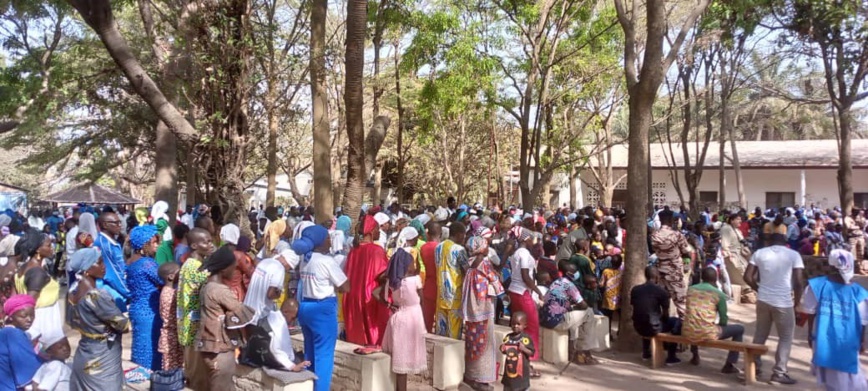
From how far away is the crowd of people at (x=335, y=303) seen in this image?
4.78 m

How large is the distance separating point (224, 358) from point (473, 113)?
23061 mm

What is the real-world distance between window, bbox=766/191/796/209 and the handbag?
3003 centimetres

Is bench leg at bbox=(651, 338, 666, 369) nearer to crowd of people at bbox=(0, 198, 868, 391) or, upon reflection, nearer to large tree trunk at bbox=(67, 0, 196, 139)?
crowd of people at bbox=(0, 198, 868, 391)

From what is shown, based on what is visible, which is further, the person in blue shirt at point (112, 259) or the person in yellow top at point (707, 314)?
the person in yellow top at point (707, 314)

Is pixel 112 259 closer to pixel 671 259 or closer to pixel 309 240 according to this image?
pixel 309 240

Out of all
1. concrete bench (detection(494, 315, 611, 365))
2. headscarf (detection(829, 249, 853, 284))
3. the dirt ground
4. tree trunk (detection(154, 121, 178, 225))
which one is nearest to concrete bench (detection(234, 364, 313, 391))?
the dirt ground

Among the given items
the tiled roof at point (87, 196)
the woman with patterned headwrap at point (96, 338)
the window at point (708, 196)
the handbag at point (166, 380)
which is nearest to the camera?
the woman with patterned headwrap at point (96, 338)

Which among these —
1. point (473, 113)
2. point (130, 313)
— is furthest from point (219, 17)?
point (473, 113)

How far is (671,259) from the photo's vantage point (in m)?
8.18

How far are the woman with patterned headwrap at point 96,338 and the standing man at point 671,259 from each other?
6158 millimetres

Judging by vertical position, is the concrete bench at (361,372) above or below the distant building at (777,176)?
below

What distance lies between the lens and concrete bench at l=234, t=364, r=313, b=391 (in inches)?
208

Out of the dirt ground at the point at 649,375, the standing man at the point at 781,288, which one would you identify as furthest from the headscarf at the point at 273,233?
the standing man at the point at 781,288

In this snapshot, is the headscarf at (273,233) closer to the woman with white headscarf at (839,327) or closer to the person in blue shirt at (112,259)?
the person in blue shirt at (112,259)
